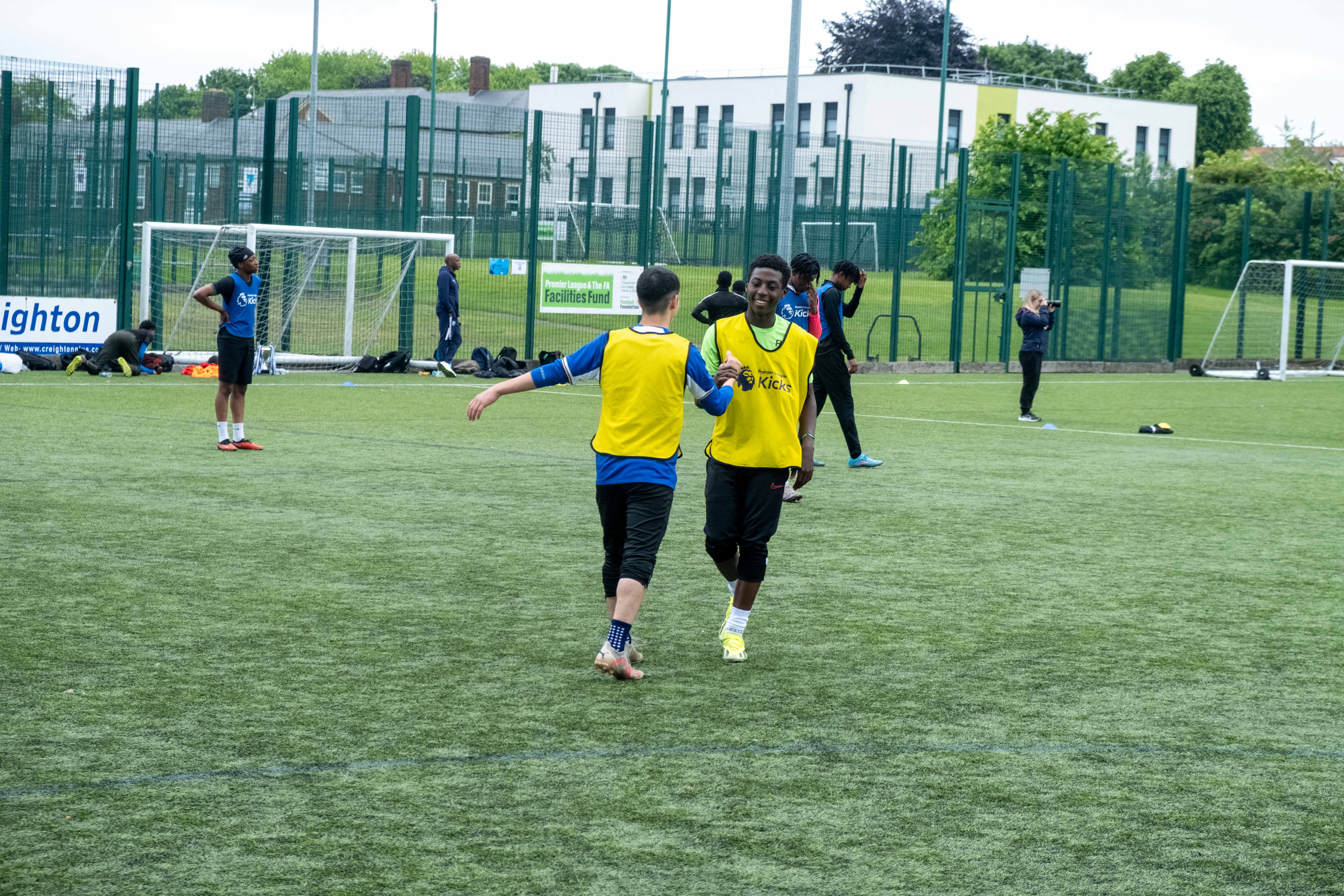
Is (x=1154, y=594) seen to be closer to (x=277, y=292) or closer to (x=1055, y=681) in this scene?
(x=1055, y=681)

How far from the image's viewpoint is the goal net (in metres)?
33.7

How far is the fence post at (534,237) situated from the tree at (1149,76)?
74244 millimetres

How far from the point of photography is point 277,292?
2447cm

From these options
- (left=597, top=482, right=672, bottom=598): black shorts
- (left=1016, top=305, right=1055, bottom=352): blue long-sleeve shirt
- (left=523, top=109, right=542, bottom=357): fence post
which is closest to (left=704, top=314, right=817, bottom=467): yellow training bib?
(left=597, top=482, right=672, bottom=598): black shorts

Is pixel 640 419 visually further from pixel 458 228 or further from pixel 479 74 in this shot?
pixel 479 74

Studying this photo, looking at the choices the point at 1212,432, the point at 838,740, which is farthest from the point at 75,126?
the point at 838,740

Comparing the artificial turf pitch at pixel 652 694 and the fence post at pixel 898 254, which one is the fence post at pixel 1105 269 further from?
the artificial turf pitch at pixel 652 694

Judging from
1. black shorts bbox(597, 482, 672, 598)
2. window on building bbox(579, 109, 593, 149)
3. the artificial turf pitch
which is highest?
window on building bbox(579, 109, 593, 149)

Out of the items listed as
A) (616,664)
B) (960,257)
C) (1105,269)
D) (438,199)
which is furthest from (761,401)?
(1105,269)

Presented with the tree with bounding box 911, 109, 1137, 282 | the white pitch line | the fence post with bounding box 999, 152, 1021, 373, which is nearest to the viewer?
the white pitch line

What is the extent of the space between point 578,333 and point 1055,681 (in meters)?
21.3

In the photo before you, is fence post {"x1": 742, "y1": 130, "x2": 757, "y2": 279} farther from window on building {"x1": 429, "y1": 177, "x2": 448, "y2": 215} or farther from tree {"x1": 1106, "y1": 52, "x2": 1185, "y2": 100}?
tree {"x1": 1106, "y1": 52, "x2": 1185, "y2": 100}

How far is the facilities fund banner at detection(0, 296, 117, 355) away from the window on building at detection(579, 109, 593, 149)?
8.03 meters

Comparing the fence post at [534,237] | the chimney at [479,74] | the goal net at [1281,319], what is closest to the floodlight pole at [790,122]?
the fence post at [534,237]
